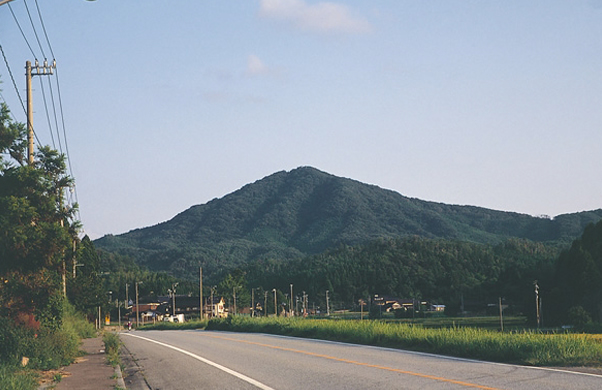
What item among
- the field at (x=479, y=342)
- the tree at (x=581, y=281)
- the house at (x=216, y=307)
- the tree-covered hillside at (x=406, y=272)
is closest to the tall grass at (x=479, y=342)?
the field at (x=479, y=342)

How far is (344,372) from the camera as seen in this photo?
14.1 metres

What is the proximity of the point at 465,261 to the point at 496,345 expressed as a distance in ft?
531

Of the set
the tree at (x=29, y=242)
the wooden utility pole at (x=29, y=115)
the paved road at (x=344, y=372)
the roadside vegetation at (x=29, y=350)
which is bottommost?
the paved road at (x=344, y=372)

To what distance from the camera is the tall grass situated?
14.5 meters

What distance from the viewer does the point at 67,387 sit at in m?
13.7

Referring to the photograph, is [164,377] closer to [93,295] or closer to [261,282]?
[93,295]

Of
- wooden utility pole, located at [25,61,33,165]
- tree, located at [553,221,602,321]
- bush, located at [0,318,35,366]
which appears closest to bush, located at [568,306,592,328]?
tree, located at [553,221,602,321]

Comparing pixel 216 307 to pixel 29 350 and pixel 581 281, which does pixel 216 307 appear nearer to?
pixel 581 281

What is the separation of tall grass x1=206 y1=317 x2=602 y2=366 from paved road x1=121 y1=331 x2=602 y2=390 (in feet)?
2.99

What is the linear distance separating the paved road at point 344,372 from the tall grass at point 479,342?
2.99 ft

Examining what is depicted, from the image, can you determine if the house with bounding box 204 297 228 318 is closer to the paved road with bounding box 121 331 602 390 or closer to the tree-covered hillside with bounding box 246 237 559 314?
the tree-covered hillside with bounding box 246 237 559 314

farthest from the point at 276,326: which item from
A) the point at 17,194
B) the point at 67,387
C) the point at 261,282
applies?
the point at 261,282

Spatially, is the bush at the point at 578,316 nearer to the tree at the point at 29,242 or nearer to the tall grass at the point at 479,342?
the tall grass at the point at 479,342

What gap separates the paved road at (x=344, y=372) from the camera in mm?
11820
